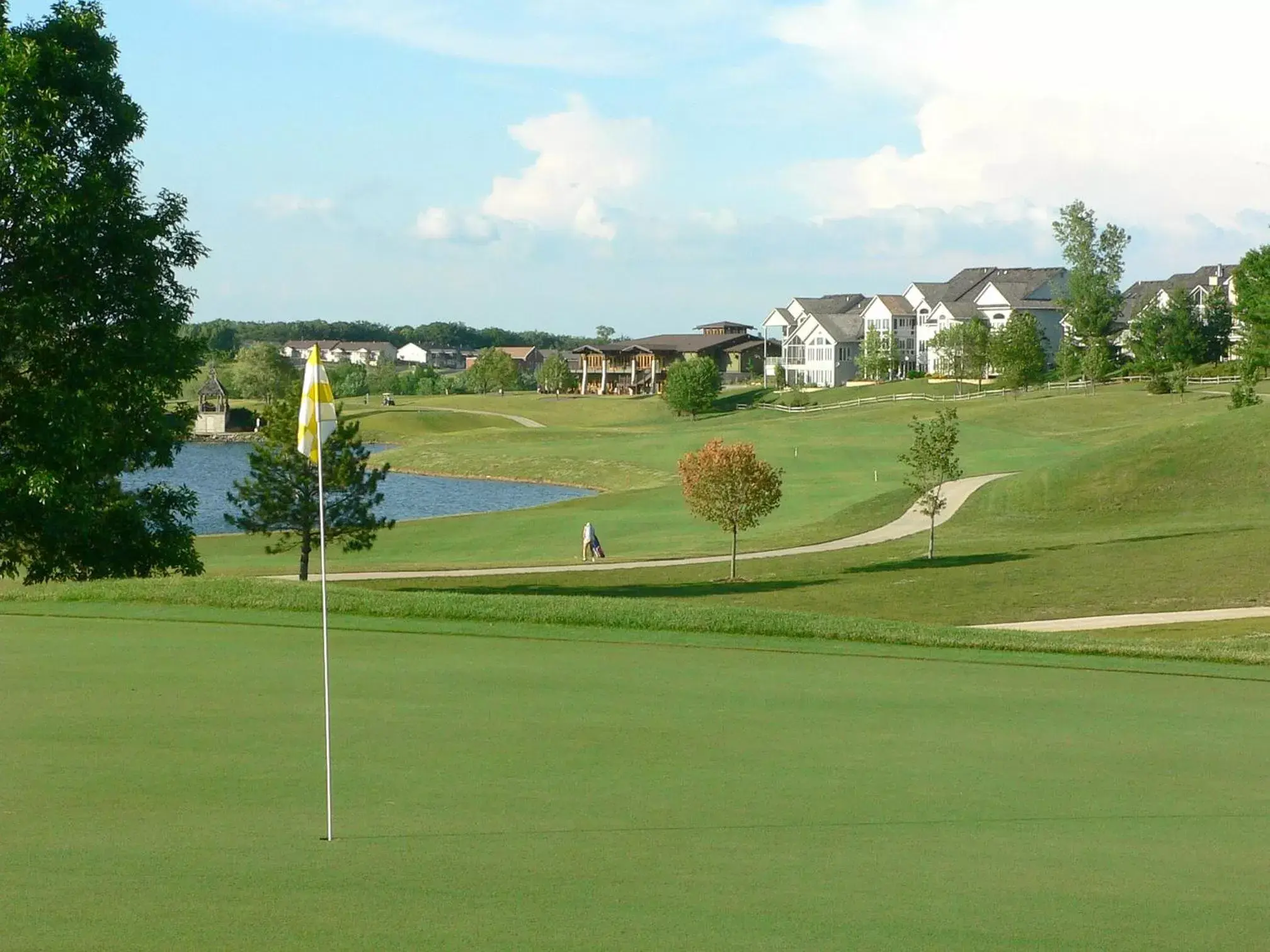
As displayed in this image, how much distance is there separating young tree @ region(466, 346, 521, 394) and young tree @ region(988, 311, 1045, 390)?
87.2 metres

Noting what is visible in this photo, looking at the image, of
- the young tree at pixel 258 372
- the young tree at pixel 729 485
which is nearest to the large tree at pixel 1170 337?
the young tree at pixel 729 485

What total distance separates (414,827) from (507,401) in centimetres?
14605

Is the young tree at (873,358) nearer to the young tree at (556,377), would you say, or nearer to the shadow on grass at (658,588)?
the young tree at (556,377)

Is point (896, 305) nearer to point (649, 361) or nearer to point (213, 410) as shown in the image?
point (649, 361)

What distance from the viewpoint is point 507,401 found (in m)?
153

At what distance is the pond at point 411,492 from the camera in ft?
219

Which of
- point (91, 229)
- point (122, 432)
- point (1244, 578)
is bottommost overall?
point (1244, 578)

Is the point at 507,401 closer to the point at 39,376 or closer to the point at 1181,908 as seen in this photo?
the point at 39,376

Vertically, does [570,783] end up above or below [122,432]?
below

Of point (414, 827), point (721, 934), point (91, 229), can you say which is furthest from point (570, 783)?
point (91, 229)

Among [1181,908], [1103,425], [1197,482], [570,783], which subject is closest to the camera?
[1181,908]

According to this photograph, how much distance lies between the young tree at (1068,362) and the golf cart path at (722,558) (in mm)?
60026

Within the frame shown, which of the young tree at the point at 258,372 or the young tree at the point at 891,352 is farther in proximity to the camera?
the young tree at the point at 258,372

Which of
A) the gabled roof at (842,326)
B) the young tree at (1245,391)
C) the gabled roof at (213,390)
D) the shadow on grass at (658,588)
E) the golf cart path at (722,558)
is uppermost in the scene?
the gabled roof at (842,326)
